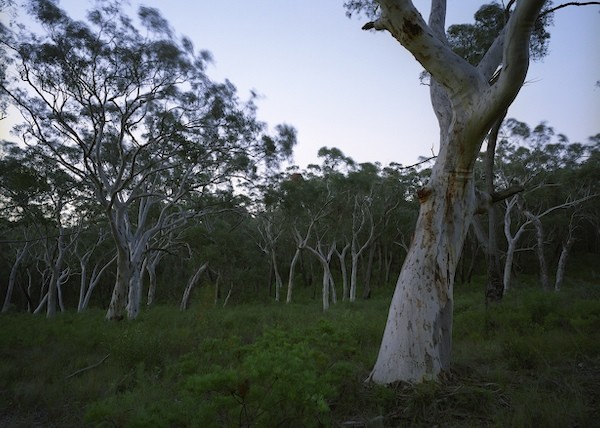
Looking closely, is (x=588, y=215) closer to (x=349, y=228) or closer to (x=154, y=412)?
(x=349, y=228)

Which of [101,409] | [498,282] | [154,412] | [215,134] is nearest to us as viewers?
[101,409]

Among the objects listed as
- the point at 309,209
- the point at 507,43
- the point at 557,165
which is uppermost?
the point at 557,165

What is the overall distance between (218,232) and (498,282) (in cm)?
1566

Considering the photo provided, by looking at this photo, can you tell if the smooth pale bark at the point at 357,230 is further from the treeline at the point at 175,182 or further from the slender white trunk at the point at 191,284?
the slender white trunk at the point at 191,284

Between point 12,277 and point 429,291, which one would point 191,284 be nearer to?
point 12,277

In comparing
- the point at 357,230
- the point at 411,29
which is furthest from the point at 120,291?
the point at 357,230

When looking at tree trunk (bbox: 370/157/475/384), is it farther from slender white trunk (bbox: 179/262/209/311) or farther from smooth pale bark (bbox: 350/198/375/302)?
slender white trunk (bbox: 179/262/209/311)

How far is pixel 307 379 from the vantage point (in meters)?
2.88

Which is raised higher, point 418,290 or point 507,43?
point 507,43

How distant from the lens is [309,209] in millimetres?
22016

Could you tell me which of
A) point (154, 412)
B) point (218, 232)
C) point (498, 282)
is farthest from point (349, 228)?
point (154, 412)

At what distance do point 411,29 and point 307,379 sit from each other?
400 cm

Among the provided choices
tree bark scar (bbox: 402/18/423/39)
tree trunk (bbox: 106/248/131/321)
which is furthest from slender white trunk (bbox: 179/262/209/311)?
tree bark scar (bbox: 402/18/423/39)

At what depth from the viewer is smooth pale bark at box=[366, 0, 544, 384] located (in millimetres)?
4273
